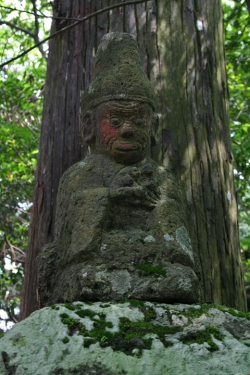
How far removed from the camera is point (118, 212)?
3.99 meters

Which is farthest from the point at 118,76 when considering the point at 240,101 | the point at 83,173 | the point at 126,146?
the point at 240,101

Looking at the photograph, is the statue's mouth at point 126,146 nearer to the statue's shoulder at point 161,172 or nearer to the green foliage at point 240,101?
the statue's shoulder at point 161,172

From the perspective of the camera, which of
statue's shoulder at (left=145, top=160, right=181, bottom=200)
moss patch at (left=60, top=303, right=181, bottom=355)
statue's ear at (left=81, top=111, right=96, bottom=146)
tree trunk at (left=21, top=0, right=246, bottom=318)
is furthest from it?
tree trunk at (left=21, top=0, right=246, bottom=318)

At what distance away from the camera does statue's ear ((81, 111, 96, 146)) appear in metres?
4.40

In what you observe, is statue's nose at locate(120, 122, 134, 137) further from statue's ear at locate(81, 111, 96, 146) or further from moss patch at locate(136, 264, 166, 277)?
moss patch at locate(136, 264, 166, 277)

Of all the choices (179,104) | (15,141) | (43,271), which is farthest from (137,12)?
(15,141)

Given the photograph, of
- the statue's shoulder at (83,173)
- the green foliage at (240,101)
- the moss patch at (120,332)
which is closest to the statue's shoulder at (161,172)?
the statue's shoulder at (83,173)

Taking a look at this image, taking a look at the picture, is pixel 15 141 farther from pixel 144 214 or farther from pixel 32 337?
pixel 32 337

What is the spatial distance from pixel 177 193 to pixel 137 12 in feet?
8.98

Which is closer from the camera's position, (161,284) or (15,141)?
(161,284)

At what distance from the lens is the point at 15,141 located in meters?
11.0

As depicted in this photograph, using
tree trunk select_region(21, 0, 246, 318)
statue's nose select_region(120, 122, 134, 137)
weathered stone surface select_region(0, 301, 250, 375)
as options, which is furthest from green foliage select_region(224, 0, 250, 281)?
weathered stone surface select_region(0, 301, 250, 375)

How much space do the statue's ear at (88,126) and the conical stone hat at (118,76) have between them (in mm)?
47

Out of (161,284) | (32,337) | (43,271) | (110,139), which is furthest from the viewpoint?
(110,139)
